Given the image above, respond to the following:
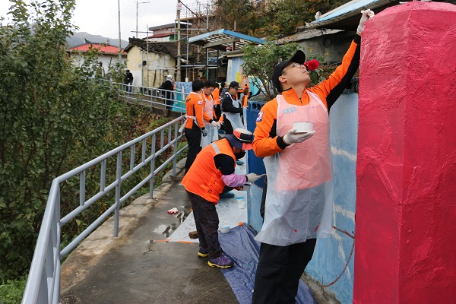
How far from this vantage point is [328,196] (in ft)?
10.1

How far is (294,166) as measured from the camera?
9.63ft

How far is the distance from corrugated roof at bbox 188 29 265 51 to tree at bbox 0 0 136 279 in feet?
25.0

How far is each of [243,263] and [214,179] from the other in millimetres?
944

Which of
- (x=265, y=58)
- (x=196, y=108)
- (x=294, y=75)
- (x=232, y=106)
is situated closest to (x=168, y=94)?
(x=232, y=106)

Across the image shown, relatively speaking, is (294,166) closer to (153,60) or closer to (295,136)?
(295,136)

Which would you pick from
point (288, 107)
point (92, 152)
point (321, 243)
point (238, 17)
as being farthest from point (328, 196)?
point (238, 17)

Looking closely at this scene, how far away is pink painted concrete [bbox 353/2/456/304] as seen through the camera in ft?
6.72

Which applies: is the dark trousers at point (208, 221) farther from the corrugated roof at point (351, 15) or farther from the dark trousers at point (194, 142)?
the dark trousers at point (194, 142)

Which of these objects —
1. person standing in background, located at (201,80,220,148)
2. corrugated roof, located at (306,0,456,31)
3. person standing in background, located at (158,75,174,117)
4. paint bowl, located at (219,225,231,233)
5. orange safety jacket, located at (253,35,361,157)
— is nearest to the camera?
orange safety jacket, located at (253,35,361,157)

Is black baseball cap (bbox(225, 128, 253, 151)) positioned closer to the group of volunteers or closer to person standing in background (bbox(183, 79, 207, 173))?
the group of volunteers

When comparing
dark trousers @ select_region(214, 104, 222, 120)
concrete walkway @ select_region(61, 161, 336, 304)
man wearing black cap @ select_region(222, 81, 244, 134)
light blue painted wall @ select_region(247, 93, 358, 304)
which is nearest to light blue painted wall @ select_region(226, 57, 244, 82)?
man wearing black cap @ select_region(222, 81, 244, 134)

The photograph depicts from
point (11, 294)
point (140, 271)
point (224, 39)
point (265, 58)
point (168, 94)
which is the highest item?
point (224, 39)

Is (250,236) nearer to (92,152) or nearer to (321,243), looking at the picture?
(321,243)

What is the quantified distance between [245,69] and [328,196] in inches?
96.2
